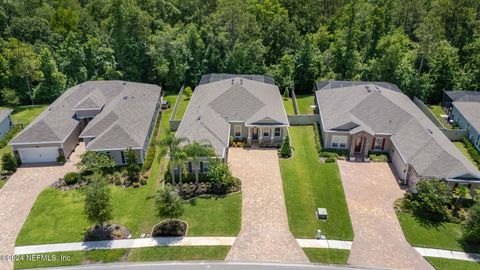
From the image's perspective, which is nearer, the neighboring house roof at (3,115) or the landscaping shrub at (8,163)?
the landscaping shrub at (8,163)

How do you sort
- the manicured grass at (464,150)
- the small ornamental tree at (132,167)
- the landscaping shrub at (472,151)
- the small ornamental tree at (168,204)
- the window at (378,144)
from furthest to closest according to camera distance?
the window at (378,144) → the manicured grass at (464,150) → the landscaping shrub at (472,151) → the small ornamental tree at (132,167) → the small ornamental tree at (168,204)

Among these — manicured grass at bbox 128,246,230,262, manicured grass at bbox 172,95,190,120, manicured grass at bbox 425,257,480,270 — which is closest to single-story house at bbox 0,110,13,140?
manicured grass at bbox 172,95,190,120

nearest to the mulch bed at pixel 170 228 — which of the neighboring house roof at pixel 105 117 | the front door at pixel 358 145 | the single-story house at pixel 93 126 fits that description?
the single-story house at pixel 93 126

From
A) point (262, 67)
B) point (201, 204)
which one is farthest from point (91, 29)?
point (201, 204)

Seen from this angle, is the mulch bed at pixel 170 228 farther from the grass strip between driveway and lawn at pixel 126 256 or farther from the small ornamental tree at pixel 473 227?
the small ornamental tree at pixel 473 227

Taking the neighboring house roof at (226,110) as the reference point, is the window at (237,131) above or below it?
below

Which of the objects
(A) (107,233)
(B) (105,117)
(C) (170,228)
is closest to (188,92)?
(B) (105,117)
